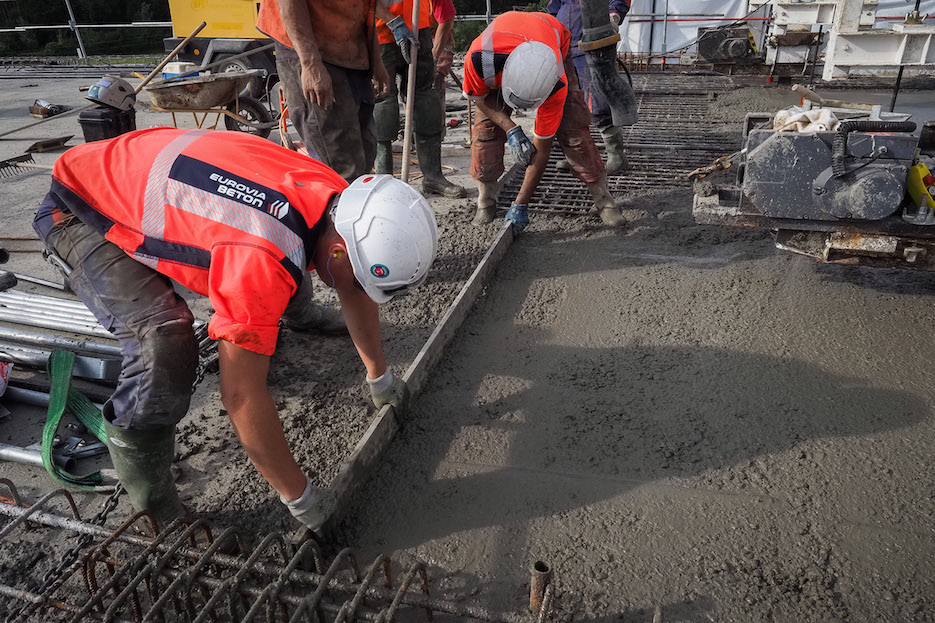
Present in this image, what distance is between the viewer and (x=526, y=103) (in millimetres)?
4078

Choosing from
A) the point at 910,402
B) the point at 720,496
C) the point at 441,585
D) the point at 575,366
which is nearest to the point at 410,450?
the point at 441,585

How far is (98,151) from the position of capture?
2.29 metres

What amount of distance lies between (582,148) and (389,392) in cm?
249

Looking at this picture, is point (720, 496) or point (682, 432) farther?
point (682, 432)

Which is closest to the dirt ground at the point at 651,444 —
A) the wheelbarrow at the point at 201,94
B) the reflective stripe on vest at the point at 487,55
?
the reflective stripe on vest at the point at 487,55

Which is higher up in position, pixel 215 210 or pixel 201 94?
pixel 215 210

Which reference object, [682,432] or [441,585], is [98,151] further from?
[682,432]

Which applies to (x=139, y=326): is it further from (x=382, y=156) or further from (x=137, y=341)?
(x=382, y=156)

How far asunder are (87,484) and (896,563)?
3.04 meters

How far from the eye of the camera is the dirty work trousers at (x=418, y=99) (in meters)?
5.19

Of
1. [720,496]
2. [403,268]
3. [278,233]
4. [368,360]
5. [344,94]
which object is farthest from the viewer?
[344,94]

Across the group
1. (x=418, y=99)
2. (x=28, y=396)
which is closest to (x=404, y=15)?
(x=418, y=99)

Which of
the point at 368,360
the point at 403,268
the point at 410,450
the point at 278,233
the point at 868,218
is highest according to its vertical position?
the point at 278,233

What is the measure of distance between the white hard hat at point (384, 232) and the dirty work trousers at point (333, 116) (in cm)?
197
